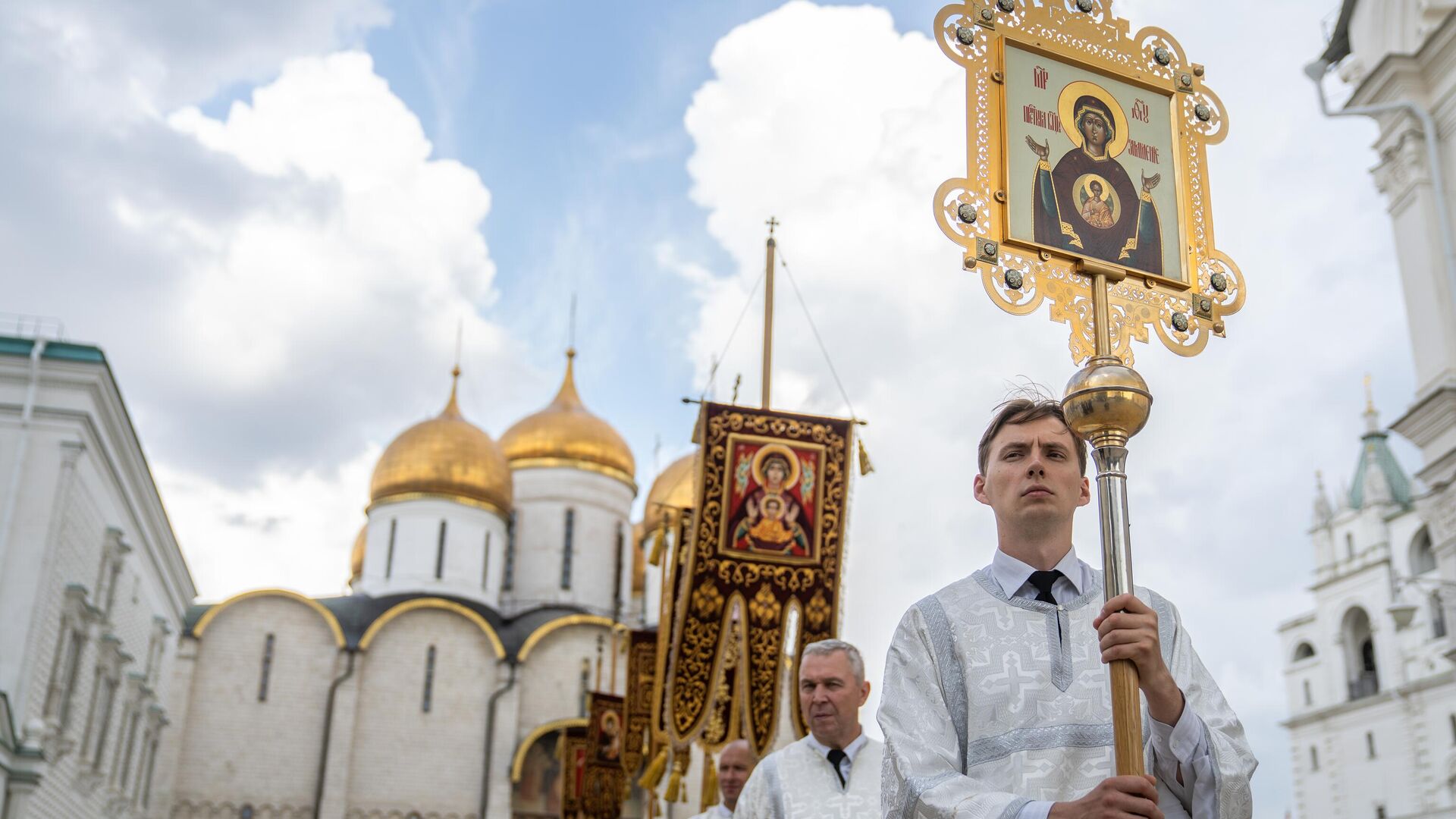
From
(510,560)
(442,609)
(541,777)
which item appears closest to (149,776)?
(442,609)

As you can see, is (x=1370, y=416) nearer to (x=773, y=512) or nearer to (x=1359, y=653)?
(x=1359, y=653)

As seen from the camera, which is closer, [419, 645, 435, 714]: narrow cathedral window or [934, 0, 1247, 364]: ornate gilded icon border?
[934, 0, 1247, 364]: ornate gilded icon border

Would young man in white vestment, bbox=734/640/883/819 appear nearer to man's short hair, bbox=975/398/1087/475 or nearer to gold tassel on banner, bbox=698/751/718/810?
man's short hair, bbox=975/398/1087/475

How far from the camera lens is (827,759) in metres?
4.78

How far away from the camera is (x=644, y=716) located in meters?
14.9

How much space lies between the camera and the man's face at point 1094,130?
11.9 feet

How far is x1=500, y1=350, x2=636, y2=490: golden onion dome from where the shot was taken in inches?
1369

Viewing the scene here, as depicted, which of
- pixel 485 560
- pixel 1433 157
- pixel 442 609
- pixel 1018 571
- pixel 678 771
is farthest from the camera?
pixel 485 560

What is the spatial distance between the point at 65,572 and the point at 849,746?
15.1 metres

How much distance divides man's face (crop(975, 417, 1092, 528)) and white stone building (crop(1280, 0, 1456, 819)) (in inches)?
348

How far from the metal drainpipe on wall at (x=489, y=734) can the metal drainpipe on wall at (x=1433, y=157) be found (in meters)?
22.6

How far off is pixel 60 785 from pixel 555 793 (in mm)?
13047

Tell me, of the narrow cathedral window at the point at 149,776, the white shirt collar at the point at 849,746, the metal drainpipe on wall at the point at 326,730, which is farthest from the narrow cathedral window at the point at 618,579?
the white shirt collar at the point at 849,746

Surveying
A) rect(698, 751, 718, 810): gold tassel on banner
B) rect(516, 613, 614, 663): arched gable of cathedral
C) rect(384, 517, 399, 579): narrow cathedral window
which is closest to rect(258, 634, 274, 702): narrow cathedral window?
rect(384, 517, 399, 579): narrow cathedral window
